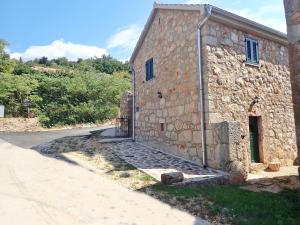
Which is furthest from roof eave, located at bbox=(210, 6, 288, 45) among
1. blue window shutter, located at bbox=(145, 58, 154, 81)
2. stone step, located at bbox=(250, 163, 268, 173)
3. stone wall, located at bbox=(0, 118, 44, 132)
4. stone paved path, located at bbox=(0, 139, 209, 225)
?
stone wall, located at bbox=(0, 118, 44, 132)

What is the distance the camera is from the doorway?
32.7ft

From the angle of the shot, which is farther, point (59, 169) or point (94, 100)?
point (94, 100)

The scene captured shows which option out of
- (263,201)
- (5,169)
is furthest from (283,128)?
(5,169)

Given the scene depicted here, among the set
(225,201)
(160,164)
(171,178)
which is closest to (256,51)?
(160,164)

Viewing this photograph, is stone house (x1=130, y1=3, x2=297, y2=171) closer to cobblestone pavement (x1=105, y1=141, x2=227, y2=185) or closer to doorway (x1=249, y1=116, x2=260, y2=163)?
doorway (x1=249, y1=116, x2=260, y2=163)

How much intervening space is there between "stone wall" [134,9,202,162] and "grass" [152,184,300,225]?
8.55 ft

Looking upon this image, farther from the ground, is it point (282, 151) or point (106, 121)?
point (106, 121)

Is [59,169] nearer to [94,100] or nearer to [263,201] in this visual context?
[263,201]

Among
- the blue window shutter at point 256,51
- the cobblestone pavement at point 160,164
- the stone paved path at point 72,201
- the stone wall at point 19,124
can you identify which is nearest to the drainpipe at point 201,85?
the cobblestone pavement at point 160,164

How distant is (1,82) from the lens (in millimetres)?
19672

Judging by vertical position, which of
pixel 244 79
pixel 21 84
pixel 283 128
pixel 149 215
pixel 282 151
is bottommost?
pixel 149 215

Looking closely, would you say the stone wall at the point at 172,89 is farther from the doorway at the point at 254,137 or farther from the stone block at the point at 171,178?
the doorway at the point at 254,137

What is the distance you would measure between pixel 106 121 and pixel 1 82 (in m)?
8.06

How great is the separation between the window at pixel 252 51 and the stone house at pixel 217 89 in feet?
0.12
